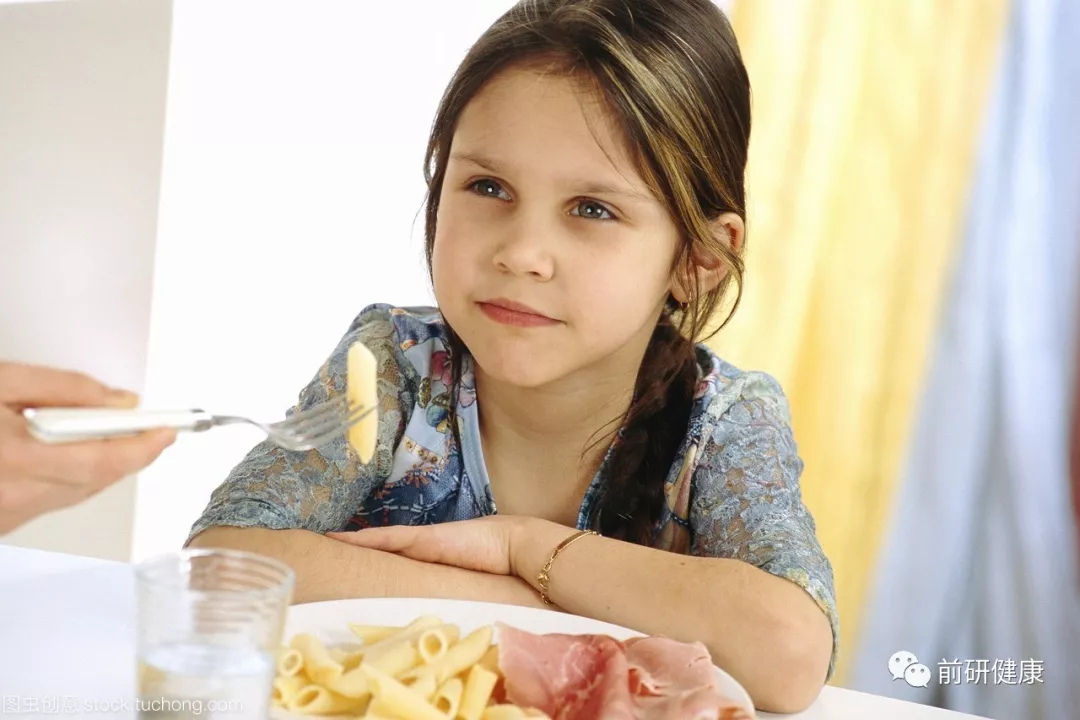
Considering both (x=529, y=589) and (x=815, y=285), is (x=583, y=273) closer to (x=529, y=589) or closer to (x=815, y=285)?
(x=529, y=589)

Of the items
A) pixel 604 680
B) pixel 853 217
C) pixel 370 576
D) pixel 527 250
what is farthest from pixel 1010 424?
pixel 604 680

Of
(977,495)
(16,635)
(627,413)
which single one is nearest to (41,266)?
(627,413)

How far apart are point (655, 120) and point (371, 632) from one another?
0.66 meters

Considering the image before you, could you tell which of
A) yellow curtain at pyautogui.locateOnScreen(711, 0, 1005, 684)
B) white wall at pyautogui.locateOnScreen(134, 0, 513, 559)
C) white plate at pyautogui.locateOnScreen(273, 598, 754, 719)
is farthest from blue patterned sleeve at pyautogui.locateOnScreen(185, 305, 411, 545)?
white wall at pyautogui.locateOnScreen(134, 0, 513, 559)

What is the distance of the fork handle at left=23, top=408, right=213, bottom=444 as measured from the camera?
567 mm

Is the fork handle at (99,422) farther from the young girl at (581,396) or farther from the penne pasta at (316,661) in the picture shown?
the young girl at (581,396)

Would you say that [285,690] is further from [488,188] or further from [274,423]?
[488,188]

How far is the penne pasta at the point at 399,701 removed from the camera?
65 centimetres

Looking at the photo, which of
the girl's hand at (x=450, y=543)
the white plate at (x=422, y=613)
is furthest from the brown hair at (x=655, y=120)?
the white plate at (x=422, y=613)

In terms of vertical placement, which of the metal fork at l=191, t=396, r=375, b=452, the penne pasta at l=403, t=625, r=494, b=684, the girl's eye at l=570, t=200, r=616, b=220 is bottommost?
the penne pasta at l=403, t=625, r=494, b=684

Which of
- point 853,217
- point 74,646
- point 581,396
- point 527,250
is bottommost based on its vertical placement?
point 74,646

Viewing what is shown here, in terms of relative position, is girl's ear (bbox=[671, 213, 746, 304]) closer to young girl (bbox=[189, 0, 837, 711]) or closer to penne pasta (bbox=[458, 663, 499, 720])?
young girl (bbox=[189, 0, 837, 711])

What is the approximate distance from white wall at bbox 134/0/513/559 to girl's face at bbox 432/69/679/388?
1.31 m

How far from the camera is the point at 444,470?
1367mm
